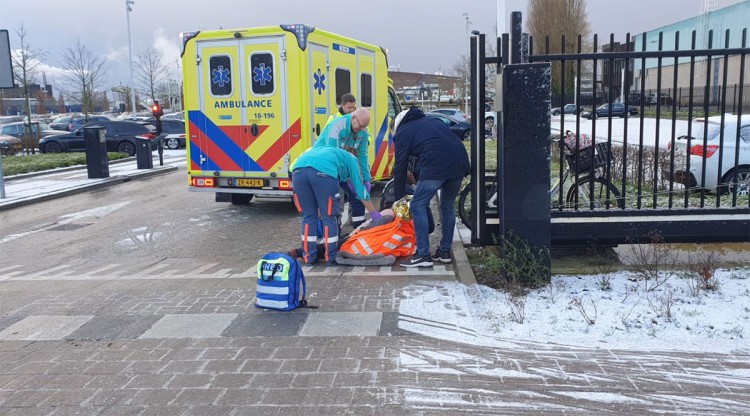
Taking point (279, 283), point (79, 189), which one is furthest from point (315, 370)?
point (79, 189)

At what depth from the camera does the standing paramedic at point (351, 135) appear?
24.4 ft

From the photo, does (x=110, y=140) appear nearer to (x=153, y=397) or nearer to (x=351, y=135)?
(x=351, y=135)

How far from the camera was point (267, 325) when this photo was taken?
5160 mm

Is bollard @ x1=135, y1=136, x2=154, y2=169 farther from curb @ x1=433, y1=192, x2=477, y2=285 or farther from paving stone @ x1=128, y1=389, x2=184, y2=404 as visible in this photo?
paving stone @ x1=128, y1=389, x2=184, y2=404

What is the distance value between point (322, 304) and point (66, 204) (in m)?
9.50

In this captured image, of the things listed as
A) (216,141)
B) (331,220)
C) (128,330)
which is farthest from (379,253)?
(216,141)

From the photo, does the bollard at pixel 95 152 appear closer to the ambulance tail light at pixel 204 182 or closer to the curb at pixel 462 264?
the ambulance tail light at pixel 204 182

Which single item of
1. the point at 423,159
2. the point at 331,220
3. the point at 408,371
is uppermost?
the point at 423,159

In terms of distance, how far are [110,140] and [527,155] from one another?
2331cm

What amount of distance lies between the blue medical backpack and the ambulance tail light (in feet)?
18.8

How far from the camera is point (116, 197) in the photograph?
13867 mm

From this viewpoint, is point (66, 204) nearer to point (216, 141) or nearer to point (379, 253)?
point (216, 141)

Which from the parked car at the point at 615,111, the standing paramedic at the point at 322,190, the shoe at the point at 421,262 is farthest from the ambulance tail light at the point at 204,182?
the parked car at the point at 615,111

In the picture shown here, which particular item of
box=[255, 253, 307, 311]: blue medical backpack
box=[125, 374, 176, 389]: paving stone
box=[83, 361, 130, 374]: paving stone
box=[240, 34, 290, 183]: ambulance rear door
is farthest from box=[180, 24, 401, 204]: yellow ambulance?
box=[125, 374, 176, 389]: paving stone
